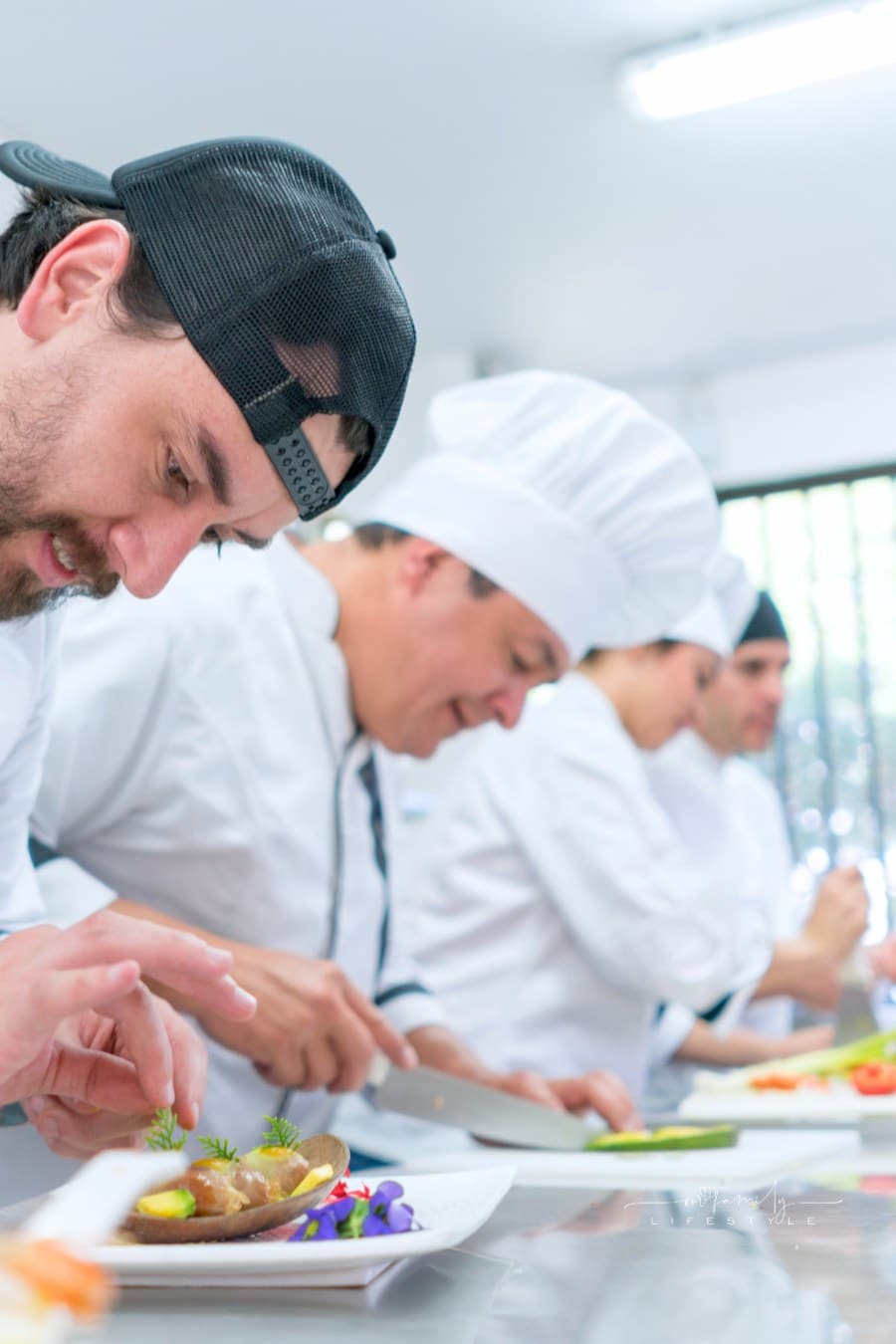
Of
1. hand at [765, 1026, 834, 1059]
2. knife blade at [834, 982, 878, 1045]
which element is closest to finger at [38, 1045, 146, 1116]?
knife blade at [834, 982, 878, 1045]

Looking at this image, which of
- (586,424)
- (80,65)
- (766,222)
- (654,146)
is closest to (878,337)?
(766,222)

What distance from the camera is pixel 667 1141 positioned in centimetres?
136

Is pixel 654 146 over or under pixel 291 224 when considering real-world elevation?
under

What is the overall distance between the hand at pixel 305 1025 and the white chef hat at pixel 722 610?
1338 mm

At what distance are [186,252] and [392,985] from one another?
1092mm

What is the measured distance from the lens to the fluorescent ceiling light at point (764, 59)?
3.15 metres

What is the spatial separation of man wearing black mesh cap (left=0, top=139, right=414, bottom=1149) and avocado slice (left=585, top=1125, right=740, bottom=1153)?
56 centimetres

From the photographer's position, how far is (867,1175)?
1246 millimetres

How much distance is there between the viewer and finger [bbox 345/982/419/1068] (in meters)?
1.34

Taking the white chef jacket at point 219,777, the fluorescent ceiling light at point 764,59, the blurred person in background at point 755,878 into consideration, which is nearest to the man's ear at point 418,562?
the white chef jacket at point 219,777

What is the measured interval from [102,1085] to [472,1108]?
0.51 m

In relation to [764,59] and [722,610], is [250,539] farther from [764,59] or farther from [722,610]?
[764,59]

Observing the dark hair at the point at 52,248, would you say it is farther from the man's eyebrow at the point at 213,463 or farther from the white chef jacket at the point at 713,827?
the white chef jacket at the point at 713,827

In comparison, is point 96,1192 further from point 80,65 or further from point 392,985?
point 80,65
